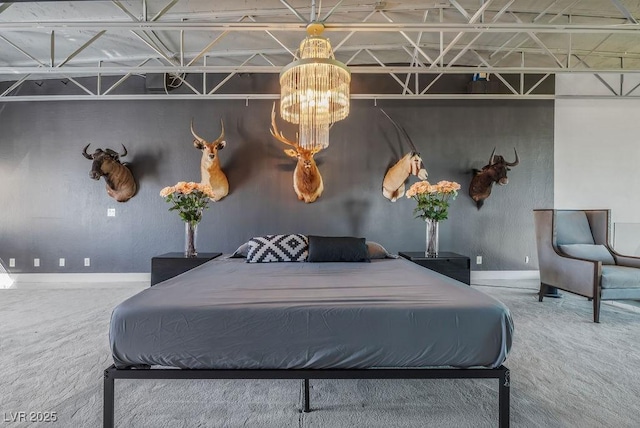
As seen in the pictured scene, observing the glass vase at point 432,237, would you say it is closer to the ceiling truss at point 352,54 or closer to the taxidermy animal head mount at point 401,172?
the taxidermy animal head mount at point 401,172

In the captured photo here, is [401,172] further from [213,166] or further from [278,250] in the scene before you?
[213,166]

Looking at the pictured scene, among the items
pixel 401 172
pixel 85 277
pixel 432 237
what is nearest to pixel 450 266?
pixel 432 237

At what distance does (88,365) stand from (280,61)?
4395 mm

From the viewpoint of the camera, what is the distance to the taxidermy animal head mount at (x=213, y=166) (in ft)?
14.3

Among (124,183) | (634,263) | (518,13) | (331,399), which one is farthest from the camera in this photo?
(124,183)

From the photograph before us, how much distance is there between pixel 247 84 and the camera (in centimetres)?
483

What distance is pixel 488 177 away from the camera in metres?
4.59

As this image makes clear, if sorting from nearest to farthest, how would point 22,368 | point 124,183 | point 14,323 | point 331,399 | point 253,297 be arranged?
point 253,297
point 331,399
point 22,368
point 14,323
point 124,183

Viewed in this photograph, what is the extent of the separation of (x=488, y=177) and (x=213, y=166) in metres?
4.05

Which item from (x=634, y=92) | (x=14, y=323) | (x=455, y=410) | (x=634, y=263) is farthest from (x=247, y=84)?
(x=634, y=92)

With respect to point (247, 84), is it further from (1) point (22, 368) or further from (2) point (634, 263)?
(2) point (634, 263)

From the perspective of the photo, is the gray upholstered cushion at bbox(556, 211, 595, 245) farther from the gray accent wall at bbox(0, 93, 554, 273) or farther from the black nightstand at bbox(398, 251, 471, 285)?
the black nightstand at bbox(398, 251, 471, 285)

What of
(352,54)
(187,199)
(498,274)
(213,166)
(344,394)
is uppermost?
(352,54)

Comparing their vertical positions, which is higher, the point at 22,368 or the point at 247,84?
the point at 247,84
